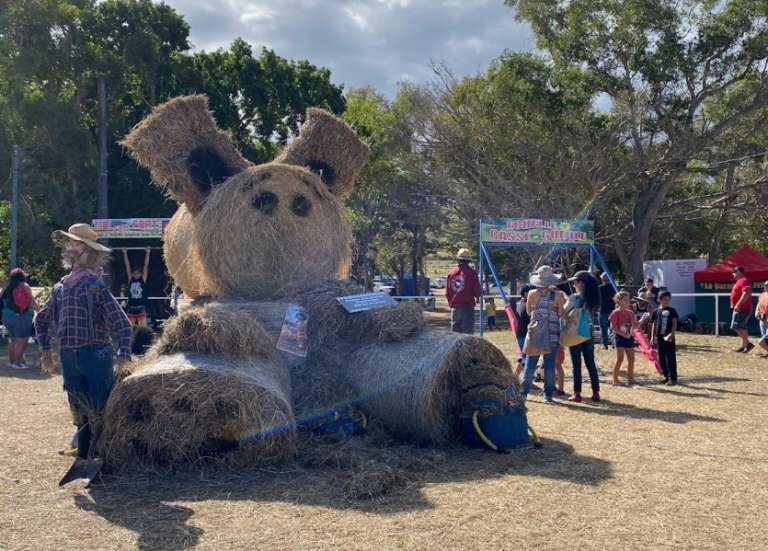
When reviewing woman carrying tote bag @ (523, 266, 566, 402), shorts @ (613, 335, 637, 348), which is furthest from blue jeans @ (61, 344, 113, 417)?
shorts @ (613, 335, 637, 348)

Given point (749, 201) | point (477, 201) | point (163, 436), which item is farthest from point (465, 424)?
point (749, 201)

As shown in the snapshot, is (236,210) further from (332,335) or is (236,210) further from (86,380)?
(86,380)

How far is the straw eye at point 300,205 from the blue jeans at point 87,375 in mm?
2879

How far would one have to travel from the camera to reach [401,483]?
208 inches

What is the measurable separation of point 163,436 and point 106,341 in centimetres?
82

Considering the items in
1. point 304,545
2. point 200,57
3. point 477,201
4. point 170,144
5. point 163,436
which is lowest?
point 304,545

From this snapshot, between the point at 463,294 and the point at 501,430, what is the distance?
3665 millimetres

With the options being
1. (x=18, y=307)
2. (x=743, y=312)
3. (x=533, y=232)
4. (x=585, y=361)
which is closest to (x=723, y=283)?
(x=743, y=312)

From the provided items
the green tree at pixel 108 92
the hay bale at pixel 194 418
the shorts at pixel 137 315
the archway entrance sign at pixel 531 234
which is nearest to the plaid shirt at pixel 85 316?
the hay bale at pixel 194 418

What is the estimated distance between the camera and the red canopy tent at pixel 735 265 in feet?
61.5

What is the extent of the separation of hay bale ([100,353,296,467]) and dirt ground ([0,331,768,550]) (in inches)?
6.9

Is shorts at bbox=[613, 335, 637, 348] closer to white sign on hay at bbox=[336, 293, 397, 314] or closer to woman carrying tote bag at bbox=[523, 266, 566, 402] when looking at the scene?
woman carrying tote bag at bbox=[523, 266, 566, 402]

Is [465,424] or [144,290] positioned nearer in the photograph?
[465,424]

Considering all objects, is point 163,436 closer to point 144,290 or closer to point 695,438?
point 695,438
